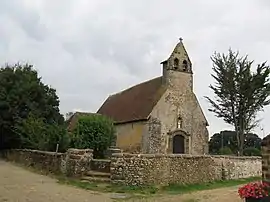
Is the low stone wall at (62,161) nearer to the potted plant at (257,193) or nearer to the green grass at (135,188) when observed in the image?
the green grass at (135,188)

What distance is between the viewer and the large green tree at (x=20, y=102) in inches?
1208

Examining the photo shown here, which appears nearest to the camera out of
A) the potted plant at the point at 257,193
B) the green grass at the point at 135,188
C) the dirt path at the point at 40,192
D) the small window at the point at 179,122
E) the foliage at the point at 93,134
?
the potted plant at the point at 257,193

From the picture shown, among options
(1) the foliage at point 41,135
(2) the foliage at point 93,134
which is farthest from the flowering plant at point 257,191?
(1) the foliage at point 41,135

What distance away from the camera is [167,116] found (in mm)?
33250

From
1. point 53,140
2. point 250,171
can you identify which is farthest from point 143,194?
point 250,171

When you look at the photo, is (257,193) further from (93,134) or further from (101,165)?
(93,134)

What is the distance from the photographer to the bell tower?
34219 mm

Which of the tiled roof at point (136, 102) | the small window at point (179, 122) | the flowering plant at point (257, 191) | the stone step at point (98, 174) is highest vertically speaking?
the tiled roof at point (136, 102)

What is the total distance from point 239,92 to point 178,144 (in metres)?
7.33

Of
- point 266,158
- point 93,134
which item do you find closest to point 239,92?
point 93,134

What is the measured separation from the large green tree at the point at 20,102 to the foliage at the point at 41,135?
59.0 inches

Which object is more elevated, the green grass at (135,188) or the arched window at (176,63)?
the arched window at (176,63)

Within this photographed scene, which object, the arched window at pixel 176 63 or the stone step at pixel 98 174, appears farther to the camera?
the arched window at pixel 176 63

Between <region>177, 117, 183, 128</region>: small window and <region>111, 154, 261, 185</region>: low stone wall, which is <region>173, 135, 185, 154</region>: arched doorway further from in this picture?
<region>111, 154, 261, 185</region>: low stone wall
